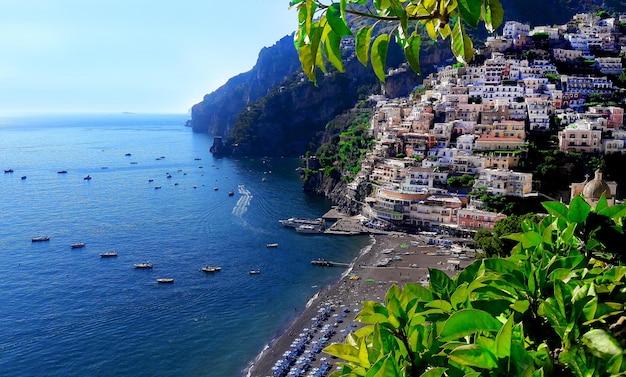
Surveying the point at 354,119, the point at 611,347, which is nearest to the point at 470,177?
the point at 354,119

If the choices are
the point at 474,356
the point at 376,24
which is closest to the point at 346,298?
the point at 376,24

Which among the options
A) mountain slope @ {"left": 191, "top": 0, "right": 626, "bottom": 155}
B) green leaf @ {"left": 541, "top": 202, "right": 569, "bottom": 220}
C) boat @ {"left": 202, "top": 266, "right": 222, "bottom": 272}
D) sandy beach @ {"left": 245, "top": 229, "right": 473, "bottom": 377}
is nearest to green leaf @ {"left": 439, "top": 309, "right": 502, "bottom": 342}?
green leaf @ {"left": 541, "top": 202, "right": 569, "bottom": 220}

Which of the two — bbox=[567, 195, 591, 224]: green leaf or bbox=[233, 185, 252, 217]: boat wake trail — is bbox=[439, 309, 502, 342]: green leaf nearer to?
bbox=[567, 195, 591, 224]: green leaf

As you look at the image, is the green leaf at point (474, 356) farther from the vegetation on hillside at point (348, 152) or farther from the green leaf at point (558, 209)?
the vegetation on hillside at point (348, 152)

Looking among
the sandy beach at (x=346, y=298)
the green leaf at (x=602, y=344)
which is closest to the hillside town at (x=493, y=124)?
the sandy beach at (x=346, y=298)

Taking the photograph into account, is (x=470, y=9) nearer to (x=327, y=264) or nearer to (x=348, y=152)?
(x=327, y=264)

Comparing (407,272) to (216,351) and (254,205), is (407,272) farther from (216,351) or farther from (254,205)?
(254,205)
